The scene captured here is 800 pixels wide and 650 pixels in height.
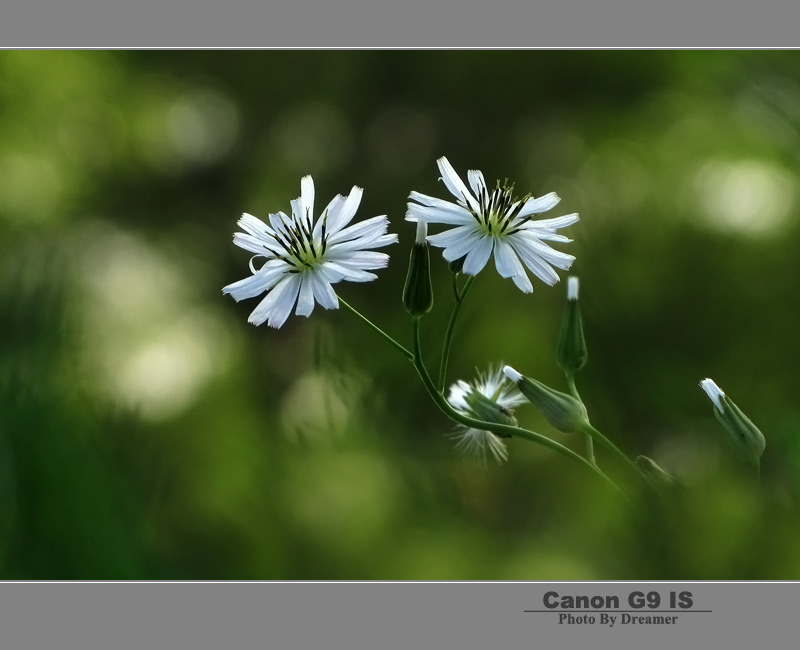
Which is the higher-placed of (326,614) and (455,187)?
(455,187)

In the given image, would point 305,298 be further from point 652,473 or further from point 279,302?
point 652,473

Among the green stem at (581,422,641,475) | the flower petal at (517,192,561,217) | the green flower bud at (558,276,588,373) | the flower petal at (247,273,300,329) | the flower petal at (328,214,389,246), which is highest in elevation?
the flower petal at (517,192,561,217)

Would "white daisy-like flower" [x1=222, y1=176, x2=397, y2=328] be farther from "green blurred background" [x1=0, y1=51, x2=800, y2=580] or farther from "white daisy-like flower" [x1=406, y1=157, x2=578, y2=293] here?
"green blurred background" [x1=0, y1=51, x2=800, y2=580]

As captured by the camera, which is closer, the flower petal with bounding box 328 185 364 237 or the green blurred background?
the flower petal with bounding box 328 185 364 237

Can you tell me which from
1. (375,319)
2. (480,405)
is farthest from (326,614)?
(375,319)

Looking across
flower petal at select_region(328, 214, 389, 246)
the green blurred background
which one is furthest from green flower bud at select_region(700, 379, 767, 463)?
flower petal at select_region(328, 214, 389, 246)

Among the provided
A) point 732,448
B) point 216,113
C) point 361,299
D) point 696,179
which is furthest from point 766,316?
point 216,113
